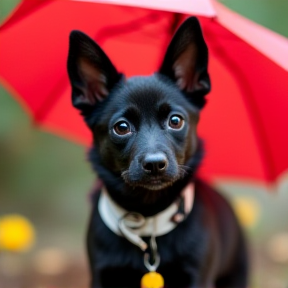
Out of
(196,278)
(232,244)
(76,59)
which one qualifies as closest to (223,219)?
(232,244)

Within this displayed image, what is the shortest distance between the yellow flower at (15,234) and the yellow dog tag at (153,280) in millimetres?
1402

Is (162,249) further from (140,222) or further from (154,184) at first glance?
(154,184)

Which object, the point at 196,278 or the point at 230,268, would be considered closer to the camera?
the point at 196,278

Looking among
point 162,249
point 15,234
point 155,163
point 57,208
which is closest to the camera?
point 155,163

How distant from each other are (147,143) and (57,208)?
2320 millimetres

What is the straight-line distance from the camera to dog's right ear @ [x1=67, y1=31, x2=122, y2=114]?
2365 mm

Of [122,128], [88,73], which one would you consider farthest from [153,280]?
[88,73]

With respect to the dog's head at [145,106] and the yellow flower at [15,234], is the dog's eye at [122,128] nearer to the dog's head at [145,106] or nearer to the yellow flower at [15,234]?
the dog's head at [145,106]

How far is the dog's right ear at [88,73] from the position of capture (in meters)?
2.37

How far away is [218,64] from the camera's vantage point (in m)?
2.83

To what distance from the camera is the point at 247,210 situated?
13.7 feet

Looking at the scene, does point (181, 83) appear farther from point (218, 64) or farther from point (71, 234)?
point (71, 234)

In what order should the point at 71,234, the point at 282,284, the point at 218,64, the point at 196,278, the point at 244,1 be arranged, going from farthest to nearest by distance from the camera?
the point at 71,234 < the point at 244,1 < the point at 282,284 < the point at 218,64 < the point at 196,278

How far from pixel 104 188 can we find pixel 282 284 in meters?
1.45
